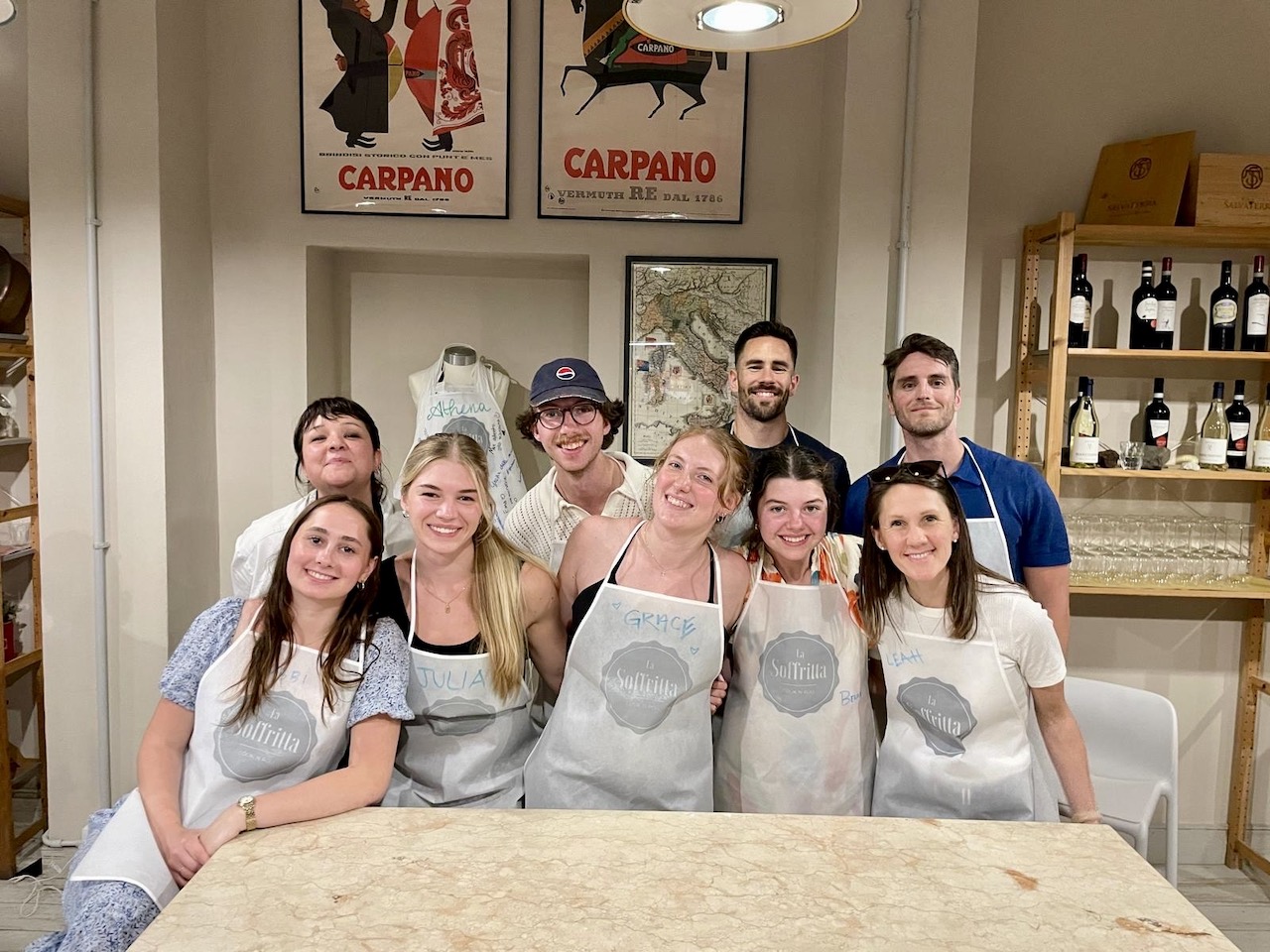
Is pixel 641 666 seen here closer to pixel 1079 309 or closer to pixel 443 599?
pixel 443 599

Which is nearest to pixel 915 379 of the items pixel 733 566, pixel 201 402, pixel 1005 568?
pixel 1005 568

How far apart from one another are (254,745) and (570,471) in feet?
3.33

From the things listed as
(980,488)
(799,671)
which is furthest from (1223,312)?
(799,671)

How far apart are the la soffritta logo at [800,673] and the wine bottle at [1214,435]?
6.40 feet

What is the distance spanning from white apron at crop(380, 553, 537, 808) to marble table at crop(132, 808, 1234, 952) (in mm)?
287

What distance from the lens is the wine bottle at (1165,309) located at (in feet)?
10.0

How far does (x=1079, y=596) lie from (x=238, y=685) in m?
2.91

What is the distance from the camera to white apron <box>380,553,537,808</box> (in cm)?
181

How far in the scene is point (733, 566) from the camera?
1945 mm

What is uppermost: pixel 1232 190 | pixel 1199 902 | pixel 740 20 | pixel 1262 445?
pixel 1232 190

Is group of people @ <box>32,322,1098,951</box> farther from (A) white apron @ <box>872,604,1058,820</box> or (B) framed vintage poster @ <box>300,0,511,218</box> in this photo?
(B) framed vintage poster @ <box>300,0,511,218</box>

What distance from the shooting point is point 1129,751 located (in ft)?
7.99

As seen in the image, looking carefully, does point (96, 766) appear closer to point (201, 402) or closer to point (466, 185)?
point (201, 402)

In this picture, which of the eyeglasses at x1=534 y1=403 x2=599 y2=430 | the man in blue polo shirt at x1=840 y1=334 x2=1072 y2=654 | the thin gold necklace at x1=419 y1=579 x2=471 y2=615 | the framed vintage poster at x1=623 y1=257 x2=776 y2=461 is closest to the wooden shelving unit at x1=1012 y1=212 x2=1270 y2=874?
the man in blue polo shirt at x1=840 y1=334 x2=1072 y2=654
